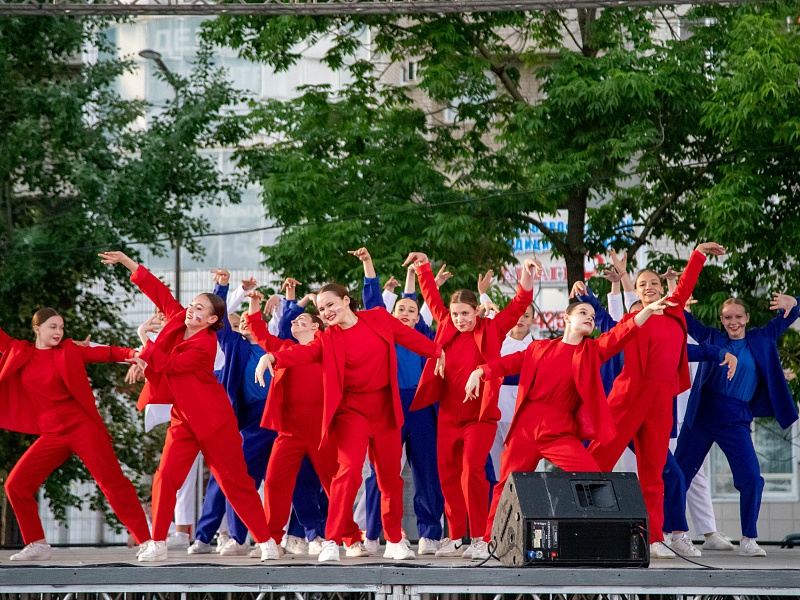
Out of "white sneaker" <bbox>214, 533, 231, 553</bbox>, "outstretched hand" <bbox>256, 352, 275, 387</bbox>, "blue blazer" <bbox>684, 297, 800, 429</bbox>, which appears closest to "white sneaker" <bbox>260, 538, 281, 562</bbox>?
"outstretched hand" <bbox>256, 352, 275, 387</bbox>

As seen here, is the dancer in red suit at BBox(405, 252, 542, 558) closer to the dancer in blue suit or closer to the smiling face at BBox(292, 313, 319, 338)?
the smiling face at BBox(292, 313, 319, 338)

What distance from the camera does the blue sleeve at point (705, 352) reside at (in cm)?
812

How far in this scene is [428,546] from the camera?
8.30m

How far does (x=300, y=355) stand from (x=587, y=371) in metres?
1.78

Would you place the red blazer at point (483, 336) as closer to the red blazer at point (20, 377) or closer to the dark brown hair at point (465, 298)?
the dark brown hair at point (465, 298)

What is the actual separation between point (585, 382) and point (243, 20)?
24.9ft

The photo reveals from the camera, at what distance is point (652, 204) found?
519 inches

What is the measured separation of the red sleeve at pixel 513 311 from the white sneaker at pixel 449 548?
1473 millimetres

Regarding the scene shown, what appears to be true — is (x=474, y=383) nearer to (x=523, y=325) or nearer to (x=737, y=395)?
(x=523, y=325)

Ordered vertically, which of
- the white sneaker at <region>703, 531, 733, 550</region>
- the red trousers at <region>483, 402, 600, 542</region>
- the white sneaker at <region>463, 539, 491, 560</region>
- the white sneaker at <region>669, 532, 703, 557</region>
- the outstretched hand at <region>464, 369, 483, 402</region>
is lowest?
the white sneaker at <region>703, 531, 733, 550</region>

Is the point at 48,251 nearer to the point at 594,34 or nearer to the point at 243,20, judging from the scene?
the point at 243,20

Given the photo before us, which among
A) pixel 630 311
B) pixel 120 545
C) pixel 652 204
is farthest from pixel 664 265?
pixel 120 545

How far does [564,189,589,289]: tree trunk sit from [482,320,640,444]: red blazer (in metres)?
5.48

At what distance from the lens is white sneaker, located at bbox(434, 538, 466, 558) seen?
792 cm
